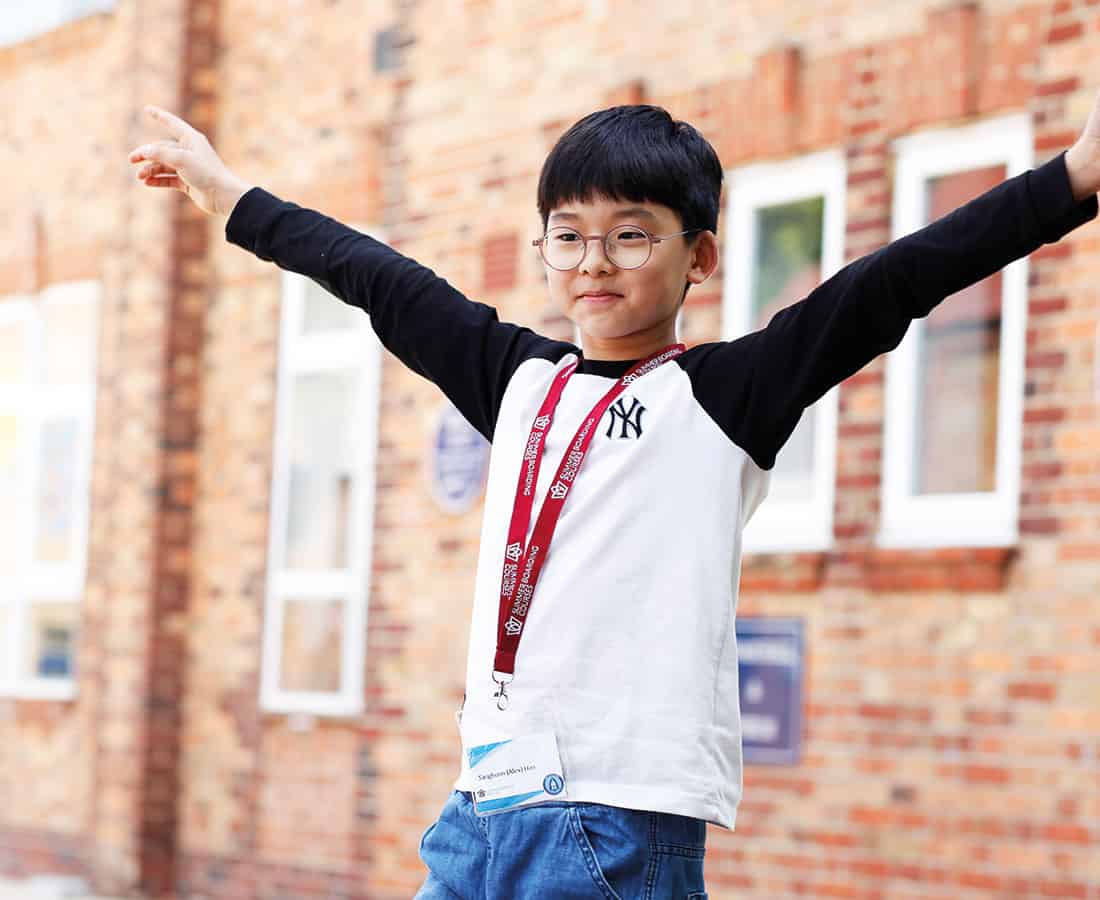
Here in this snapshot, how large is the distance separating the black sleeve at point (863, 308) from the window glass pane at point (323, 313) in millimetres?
7234

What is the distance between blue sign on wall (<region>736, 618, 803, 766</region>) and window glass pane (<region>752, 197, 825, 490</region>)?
52 centimetres

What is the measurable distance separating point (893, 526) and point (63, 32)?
684 centimetres

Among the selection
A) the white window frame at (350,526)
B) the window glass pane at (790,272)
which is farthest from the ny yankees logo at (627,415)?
the white window frame at (350,526)

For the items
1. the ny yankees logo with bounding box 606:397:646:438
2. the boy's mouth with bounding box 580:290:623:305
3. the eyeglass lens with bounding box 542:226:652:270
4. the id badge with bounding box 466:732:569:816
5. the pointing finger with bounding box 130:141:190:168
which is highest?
the pointing finger with bounding box 130:141:190:168

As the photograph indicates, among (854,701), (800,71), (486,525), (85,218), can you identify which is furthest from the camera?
(85,218)

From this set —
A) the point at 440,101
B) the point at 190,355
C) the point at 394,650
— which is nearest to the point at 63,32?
the point at 190,355

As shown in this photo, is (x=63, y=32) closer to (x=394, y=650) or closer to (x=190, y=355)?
(x=190, y=355)

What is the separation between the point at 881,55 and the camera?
7.16 metres

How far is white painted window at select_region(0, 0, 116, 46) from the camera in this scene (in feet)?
39.3

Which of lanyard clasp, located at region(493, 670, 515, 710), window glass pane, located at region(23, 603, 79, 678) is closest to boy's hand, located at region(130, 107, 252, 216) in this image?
lanyard clasp, located at region(493, 670, 515, 710)

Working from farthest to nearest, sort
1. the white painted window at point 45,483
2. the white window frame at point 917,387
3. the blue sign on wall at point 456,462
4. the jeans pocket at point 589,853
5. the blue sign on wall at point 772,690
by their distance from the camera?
1. the white painted window at point 45,483
2. the blue sign on wall at point 456,462
3. the blue sign on wall at point 772,690
4. the white window frame at point 917,387
5. the jeans pocket at point 589,853

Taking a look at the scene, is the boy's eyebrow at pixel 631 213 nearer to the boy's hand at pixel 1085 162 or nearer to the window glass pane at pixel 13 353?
the boy's hand at pixel 1085 162

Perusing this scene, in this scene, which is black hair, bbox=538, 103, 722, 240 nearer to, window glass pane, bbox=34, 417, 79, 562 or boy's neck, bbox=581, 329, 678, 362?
boy's neck, bbox=581, 329, 678, 362

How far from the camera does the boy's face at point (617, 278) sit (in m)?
2.79
